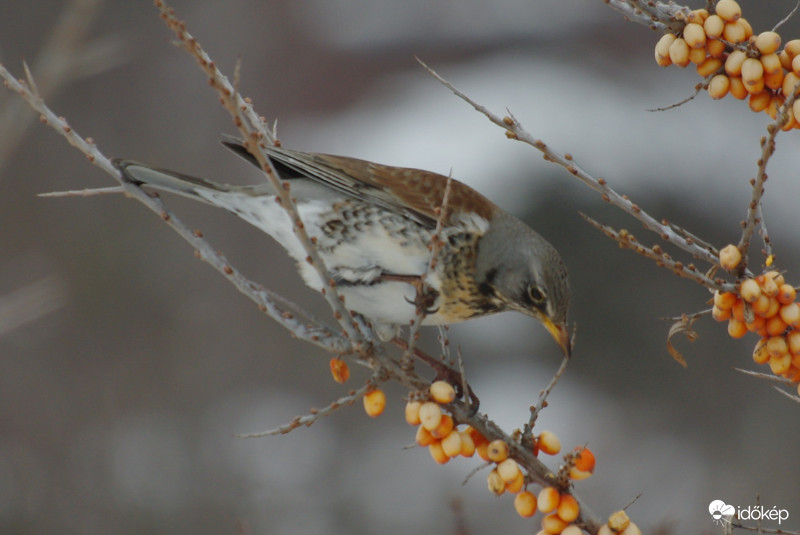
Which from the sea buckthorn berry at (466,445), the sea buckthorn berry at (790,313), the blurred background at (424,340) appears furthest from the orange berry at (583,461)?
the blurred background at (424,340)

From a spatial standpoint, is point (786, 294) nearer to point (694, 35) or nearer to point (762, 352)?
point (762, 352)

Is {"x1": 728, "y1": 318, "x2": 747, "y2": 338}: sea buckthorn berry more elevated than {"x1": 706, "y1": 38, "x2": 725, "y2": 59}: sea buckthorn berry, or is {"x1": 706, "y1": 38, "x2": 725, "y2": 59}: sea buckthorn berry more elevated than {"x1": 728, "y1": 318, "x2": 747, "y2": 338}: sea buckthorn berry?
{"x1": 706, "y1": 38, "x2": 725, "y2": 59}: sea buckthorn berry

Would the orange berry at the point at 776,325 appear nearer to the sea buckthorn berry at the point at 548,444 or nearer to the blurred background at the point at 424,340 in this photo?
the sea buckthorn berry at the point at 548,444

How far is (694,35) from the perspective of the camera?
1.94m

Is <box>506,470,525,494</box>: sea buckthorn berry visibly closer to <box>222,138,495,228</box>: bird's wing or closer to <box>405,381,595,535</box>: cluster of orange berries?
<box>405,381,595,535</box>: cluster of orange berries

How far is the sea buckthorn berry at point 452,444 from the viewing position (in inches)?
81.9

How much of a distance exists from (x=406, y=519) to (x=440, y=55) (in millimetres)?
5825

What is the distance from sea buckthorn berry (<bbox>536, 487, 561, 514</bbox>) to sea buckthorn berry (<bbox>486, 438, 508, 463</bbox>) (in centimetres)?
12

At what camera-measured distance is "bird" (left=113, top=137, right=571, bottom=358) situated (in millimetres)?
3039

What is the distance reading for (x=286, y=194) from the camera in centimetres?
192

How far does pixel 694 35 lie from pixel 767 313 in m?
0.63

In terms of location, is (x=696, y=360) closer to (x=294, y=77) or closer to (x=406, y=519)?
(x=406, y=519)

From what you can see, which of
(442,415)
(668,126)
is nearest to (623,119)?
(668,126)

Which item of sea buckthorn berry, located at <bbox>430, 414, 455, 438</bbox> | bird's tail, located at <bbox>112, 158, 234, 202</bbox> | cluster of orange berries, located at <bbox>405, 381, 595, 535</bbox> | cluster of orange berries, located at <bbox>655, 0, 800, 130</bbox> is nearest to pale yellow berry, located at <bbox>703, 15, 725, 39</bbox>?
cluster of orange berries, located at <bbox>655, 0, 800, 130</bbox>
